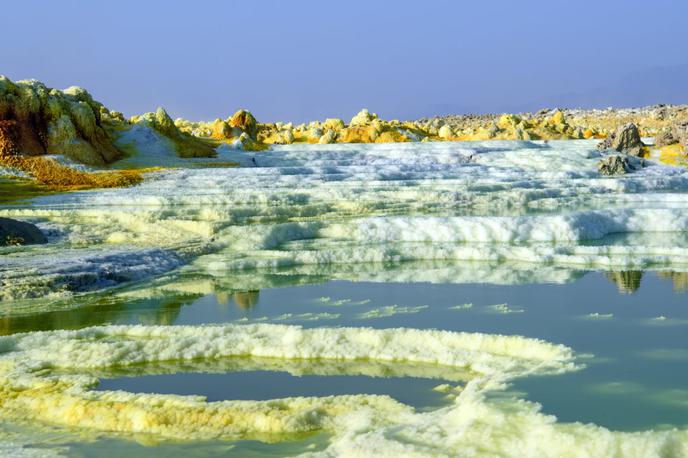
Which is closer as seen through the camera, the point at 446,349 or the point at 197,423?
the point at 197,423

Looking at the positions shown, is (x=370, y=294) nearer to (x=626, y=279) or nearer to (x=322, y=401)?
(x=626, y=279)

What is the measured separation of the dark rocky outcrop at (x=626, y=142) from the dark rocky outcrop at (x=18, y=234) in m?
21.9

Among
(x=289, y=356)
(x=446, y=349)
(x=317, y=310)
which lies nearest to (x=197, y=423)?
(x=289, y=356)

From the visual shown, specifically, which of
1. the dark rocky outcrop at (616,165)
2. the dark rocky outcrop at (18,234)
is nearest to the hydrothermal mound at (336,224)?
the dark rocky outcrop at (18,234)

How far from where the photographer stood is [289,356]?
6.45 metres

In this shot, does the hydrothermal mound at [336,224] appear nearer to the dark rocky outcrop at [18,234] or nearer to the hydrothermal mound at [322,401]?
the dark rocky outcrop at [18,234]

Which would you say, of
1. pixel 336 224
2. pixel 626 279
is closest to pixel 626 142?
pixel 336 224

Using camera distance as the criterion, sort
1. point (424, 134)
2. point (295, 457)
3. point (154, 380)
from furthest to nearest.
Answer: point (424, 134)
point (154, 380)
point (295, 457)

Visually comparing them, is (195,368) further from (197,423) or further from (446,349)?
(446,349)

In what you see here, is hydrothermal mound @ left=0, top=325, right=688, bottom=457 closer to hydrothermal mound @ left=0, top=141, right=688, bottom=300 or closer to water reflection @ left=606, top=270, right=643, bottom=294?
hydrothermal mound @ left=0, top=141, right=688, bottom=300

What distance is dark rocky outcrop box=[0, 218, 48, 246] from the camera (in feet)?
40.6

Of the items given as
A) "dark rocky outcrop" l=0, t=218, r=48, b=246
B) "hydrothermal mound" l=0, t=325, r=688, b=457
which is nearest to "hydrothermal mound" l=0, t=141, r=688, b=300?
"dark rocky outcrop" l=0, t=218, r=48, b=246

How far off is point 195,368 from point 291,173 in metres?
19.0

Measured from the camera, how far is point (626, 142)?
97.0 ft
